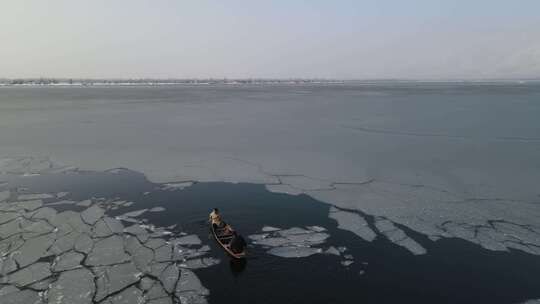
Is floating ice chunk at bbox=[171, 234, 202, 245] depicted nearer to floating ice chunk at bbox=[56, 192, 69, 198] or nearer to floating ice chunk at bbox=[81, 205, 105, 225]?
floating ice chunk at bbox=[81, 205, 105, 225]

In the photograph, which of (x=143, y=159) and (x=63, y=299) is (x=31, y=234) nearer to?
(x=63, y=299)

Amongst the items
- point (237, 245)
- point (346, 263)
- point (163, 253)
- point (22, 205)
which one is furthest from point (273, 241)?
point (22, 205)

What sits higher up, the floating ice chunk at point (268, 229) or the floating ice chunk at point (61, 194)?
the floating ice chunk at point (61, 194)

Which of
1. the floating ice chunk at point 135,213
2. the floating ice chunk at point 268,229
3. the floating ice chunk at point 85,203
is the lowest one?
the floating ice chunk at point 268,229

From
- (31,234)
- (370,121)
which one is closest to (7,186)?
(31,234)

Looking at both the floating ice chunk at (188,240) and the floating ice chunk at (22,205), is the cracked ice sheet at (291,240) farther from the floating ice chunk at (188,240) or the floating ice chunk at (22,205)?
the floating ice chunk at (22,205)

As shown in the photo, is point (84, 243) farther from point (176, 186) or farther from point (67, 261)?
point (176, 186)

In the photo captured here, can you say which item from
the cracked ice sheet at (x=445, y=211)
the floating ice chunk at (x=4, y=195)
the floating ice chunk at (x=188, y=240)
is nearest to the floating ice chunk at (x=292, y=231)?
the cracked ice sheet at (x=445, y=211)
